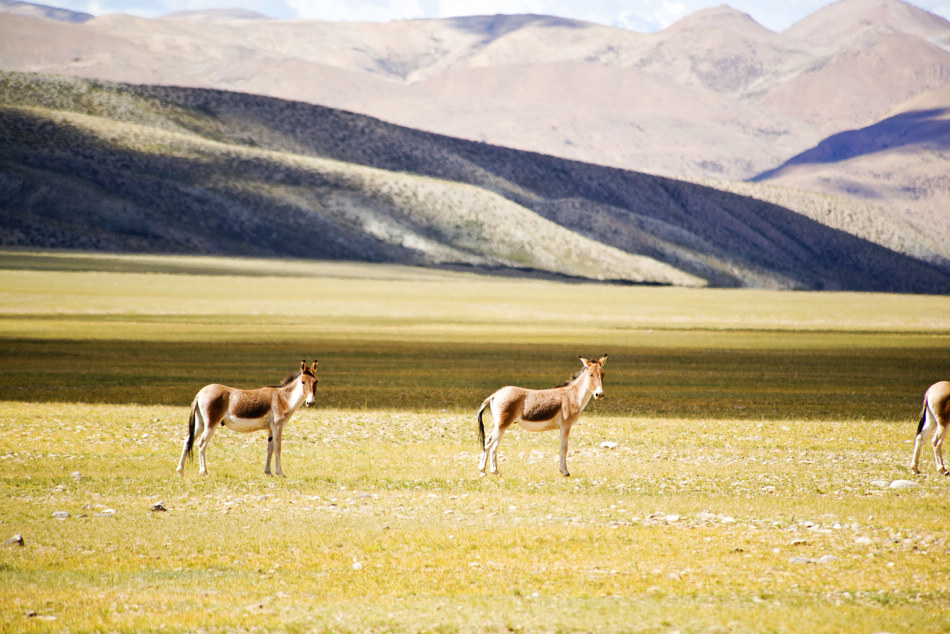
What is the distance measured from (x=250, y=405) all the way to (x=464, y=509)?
364 centimetres

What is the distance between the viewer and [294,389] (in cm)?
1527

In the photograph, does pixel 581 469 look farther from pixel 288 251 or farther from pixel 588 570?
pixel 288 251

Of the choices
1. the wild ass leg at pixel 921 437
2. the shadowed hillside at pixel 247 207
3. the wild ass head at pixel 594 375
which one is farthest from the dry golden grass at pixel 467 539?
the shadowed hillside at pixel 247 207

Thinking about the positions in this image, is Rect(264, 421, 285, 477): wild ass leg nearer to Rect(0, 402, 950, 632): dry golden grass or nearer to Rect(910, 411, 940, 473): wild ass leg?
Rect(0, 402, 950, 632): dry golden grass

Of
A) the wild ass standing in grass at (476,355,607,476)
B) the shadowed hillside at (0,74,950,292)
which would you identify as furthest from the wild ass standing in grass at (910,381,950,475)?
the shadowed hillside at (0,74,950,292)

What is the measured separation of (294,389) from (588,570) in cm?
617

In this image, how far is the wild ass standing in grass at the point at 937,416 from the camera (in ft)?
50.5

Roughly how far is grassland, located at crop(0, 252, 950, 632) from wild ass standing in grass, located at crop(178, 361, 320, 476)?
2.85ft

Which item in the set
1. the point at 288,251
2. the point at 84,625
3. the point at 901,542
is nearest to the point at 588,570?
the point at 901,542

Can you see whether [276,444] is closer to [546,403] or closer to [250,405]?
[250,405]

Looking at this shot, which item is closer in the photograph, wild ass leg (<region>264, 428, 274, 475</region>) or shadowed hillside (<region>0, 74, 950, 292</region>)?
wild ass leg (<region>264, 428, 274, 475</region>)

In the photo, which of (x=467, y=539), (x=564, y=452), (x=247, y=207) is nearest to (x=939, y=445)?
(x=564, y=452)

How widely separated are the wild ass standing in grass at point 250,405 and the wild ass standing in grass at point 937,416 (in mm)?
9090

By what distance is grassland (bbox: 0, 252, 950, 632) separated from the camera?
30.8 ft
